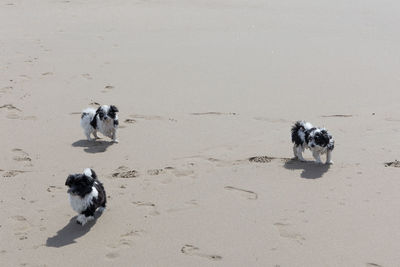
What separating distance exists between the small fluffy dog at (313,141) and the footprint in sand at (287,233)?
1917mm

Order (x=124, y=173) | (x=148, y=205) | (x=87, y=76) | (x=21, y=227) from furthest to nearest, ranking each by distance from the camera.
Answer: (x=87, y=76)
(x=124, y=173)
(x=148, y=205)
(x=21, y=227)

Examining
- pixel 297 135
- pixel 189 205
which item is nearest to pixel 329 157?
pixel 297 135

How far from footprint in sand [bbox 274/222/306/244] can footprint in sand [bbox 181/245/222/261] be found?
34.0 inches

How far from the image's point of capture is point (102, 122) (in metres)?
9.62

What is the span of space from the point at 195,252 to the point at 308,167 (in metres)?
2.88

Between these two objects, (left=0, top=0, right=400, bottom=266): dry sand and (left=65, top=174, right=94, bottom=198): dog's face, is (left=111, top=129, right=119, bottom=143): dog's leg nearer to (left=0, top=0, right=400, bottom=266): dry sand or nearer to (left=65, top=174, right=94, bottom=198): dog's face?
(left=0, top=0, right=400, bottom=266): dry sand

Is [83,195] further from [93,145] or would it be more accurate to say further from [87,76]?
[87,76]

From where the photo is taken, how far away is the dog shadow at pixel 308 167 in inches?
340

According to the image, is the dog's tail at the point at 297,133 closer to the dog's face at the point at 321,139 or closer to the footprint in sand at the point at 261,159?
the dog's face at the point at 321,139

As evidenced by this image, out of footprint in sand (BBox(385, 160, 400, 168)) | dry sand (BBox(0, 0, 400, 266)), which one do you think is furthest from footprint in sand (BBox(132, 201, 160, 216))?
footprint in sand (BBox(385, 160, 400, 168))

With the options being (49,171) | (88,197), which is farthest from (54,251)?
(49,171)

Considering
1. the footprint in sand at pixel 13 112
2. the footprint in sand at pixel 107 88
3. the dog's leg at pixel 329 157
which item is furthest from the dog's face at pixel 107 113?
the dog's leg at pixel 329 157

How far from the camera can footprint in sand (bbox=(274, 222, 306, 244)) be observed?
6.86m

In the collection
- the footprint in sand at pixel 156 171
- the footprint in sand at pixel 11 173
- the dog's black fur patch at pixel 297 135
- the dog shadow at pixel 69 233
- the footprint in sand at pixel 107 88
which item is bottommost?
the dog shadow at pixel 69 233
